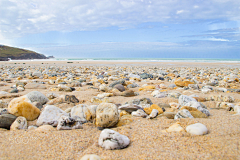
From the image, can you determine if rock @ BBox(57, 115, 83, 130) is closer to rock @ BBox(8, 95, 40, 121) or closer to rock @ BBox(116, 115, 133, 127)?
rock @ BBox(116, 115, 133, 127)

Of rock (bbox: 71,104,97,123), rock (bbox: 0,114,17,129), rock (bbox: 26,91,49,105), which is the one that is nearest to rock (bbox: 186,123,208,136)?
rock (bbox: 71,104,97,123)

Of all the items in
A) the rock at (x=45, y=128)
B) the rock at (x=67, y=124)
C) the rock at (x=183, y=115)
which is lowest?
the rock at (x=45, y=128)

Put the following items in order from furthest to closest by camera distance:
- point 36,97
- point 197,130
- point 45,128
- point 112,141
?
point 36,97
point 45,128
point 197,130
point 112,141

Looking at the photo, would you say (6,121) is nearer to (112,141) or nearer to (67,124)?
(67,124)

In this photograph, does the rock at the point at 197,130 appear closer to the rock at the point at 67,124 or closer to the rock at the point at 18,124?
the rock at the point at 67,124

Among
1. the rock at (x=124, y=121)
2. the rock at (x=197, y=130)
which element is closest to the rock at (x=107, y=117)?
the rock at (x=124, y=121)

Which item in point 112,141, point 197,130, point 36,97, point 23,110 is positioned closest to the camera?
point 112,141

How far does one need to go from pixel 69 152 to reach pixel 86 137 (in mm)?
248

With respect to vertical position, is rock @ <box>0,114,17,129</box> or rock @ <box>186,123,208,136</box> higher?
rock @ <box>186,123,208,136</box>

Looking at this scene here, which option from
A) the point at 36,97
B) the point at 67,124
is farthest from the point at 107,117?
the point at 36,97

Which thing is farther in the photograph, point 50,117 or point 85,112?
point 85,112

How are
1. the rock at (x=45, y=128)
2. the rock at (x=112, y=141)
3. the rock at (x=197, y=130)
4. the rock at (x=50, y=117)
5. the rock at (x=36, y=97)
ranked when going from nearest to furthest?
the rock at (x=112, y=141)
the rock at (x=197, y=130)
the rock at (x=45, y=128)
the rock at (x=50, y=117)
the rock at (x=36, y=97)

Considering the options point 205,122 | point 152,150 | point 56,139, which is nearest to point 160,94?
point 205,122

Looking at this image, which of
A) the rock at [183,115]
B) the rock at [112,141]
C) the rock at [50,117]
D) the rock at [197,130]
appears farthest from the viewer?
the rock at [183,115]
